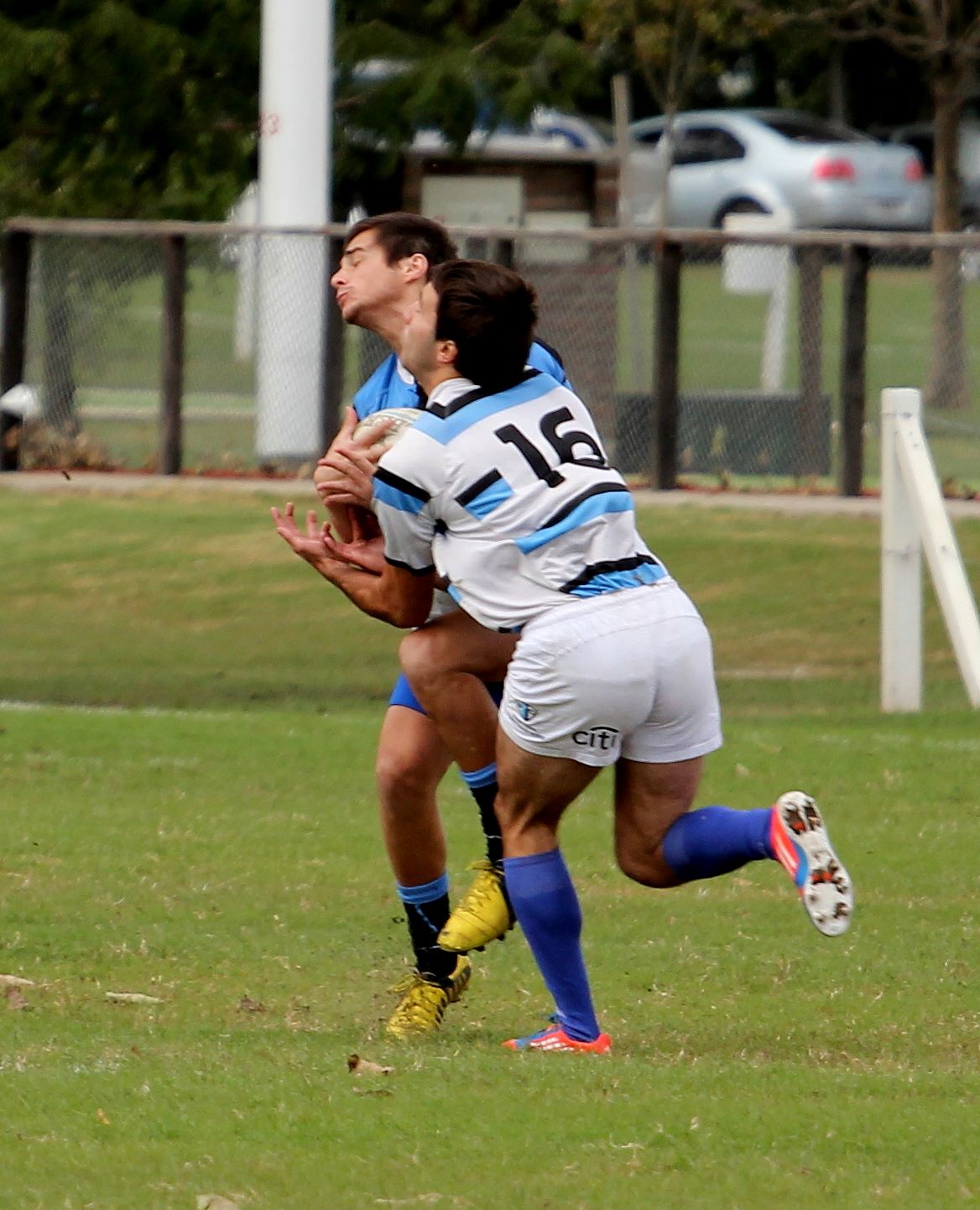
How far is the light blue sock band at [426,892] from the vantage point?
6.17 metres

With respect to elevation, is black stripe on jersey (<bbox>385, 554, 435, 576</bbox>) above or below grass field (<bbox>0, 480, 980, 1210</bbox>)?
above

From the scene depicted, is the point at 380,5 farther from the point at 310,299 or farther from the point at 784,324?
the point at 784,324

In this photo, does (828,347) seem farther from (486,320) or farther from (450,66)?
(486,320)

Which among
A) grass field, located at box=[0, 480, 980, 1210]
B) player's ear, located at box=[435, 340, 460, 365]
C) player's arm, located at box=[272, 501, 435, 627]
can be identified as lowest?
grass field, located at box=[0, 480, 980, 1210]

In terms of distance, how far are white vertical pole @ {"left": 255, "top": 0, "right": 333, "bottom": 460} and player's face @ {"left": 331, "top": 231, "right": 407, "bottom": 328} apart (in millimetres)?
11440

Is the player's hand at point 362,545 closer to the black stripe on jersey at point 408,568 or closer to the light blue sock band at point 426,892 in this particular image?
the black stripe on jersey at point 408,568

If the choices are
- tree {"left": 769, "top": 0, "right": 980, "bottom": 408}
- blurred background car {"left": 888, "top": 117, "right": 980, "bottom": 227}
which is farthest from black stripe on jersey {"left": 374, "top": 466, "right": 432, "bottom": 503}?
blurred background car {"left": 888, "top": 117, "right": 980, "bottom": 227}

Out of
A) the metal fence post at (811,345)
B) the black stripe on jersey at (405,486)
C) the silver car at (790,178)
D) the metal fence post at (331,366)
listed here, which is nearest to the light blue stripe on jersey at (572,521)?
the black stripe on jersey at (405,486)

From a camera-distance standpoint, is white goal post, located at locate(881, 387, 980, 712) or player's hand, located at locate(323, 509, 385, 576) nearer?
player's hand, located at locate(323, 509, 385, 576)

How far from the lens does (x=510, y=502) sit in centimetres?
526

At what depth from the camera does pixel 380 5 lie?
1803 cm

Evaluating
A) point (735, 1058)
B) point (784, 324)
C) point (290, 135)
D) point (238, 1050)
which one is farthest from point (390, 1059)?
point (784, 324)

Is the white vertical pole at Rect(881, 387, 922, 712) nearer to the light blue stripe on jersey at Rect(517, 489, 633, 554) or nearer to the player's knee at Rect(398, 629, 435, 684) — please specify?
the player's knee at Rect(398, 629, 435, 684)

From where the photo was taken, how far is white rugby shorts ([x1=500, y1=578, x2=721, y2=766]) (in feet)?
17.1
